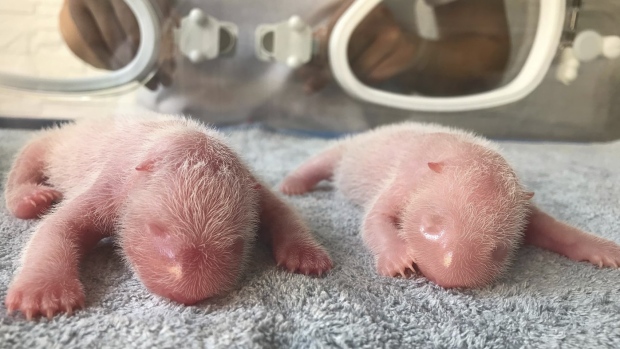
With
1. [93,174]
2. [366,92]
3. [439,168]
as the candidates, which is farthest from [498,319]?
[366,92]

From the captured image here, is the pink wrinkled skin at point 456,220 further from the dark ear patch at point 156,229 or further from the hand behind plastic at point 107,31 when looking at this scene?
the hand behind plastic at point 107,31

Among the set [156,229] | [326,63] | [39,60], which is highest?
[156,229]

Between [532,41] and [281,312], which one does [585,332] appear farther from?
[532,41]

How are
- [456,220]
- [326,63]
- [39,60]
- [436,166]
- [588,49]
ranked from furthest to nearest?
[326,63], [588,49], [39,60], [436,166], [456,220]

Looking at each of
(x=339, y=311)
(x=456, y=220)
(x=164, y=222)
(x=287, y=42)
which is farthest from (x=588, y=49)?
(x=164, y=222)

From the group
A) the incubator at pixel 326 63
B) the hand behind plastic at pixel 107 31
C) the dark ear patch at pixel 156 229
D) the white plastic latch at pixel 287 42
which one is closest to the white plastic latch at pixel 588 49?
the incubator at pixel 326 63

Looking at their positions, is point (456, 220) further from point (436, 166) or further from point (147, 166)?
point (147, 166)

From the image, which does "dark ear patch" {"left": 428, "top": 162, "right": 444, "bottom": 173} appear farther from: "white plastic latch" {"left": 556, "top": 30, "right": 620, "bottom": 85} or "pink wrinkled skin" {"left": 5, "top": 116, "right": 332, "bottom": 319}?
"white plastic latch" {"left": 556, "top": 30, "right": 620, "bottom": 85}
